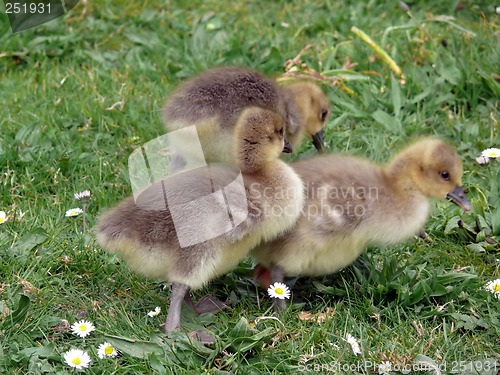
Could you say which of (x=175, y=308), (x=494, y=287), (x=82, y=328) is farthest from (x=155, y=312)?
(x=494, y=287)

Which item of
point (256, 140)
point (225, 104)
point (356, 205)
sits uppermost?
point (256, 140)

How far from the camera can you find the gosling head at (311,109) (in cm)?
419

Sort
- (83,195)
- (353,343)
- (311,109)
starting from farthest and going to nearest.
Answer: (311,109), (83,195), (353,343)

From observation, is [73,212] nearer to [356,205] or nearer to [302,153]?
[302,153]

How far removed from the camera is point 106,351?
2945 millimetres

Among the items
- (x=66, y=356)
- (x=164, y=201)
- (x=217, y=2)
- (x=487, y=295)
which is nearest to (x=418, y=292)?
(x=487, y=295)

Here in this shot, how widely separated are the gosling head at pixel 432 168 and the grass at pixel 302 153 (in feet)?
1.20

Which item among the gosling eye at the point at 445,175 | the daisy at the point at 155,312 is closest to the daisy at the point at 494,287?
the gosling eye at the point at 445,175

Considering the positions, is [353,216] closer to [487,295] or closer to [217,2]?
[487,295]

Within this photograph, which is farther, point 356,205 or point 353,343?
point 356,205

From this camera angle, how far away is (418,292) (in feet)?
10.8

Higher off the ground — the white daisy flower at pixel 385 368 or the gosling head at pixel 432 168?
the gosling head at pixel 432 168

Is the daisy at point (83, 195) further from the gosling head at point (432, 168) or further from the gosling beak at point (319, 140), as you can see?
the gosling head at point (432, 168)

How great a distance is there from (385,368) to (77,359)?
44.3 inches
